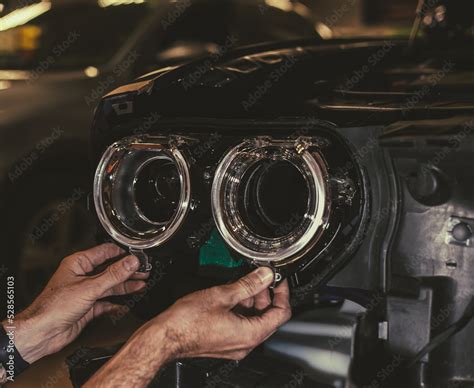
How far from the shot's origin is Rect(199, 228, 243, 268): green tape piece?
1.67 meters

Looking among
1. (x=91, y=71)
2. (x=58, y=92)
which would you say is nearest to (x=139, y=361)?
(x=58, y=92)

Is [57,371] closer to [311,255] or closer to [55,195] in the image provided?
[55,195]

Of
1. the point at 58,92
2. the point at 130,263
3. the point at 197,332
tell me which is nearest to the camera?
the point at 197,332

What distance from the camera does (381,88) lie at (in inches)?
76.8

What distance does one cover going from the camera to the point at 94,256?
1.82 metres

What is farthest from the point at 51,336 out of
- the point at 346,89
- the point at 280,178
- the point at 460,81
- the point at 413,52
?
the point at 413,52

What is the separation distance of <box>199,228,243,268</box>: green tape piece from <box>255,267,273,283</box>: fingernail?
209 mm

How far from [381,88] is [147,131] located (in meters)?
0.68

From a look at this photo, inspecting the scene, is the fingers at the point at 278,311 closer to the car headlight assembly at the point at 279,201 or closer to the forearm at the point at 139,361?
the car headlight assembly at the point at 279,201

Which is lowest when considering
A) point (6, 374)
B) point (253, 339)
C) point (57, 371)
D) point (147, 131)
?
point (57, 371)

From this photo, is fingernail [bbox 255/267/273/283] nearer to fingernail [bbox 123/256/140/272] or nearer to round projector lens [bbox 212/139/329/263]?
round projector lens [bbox 212/139/329/263]

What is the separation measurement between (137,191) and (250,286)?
454mm

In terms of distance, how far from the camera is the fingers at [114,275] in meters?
1.64

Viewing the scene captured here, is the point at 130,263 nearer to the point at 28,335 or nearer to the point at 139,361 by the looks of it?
the point at 139,361
